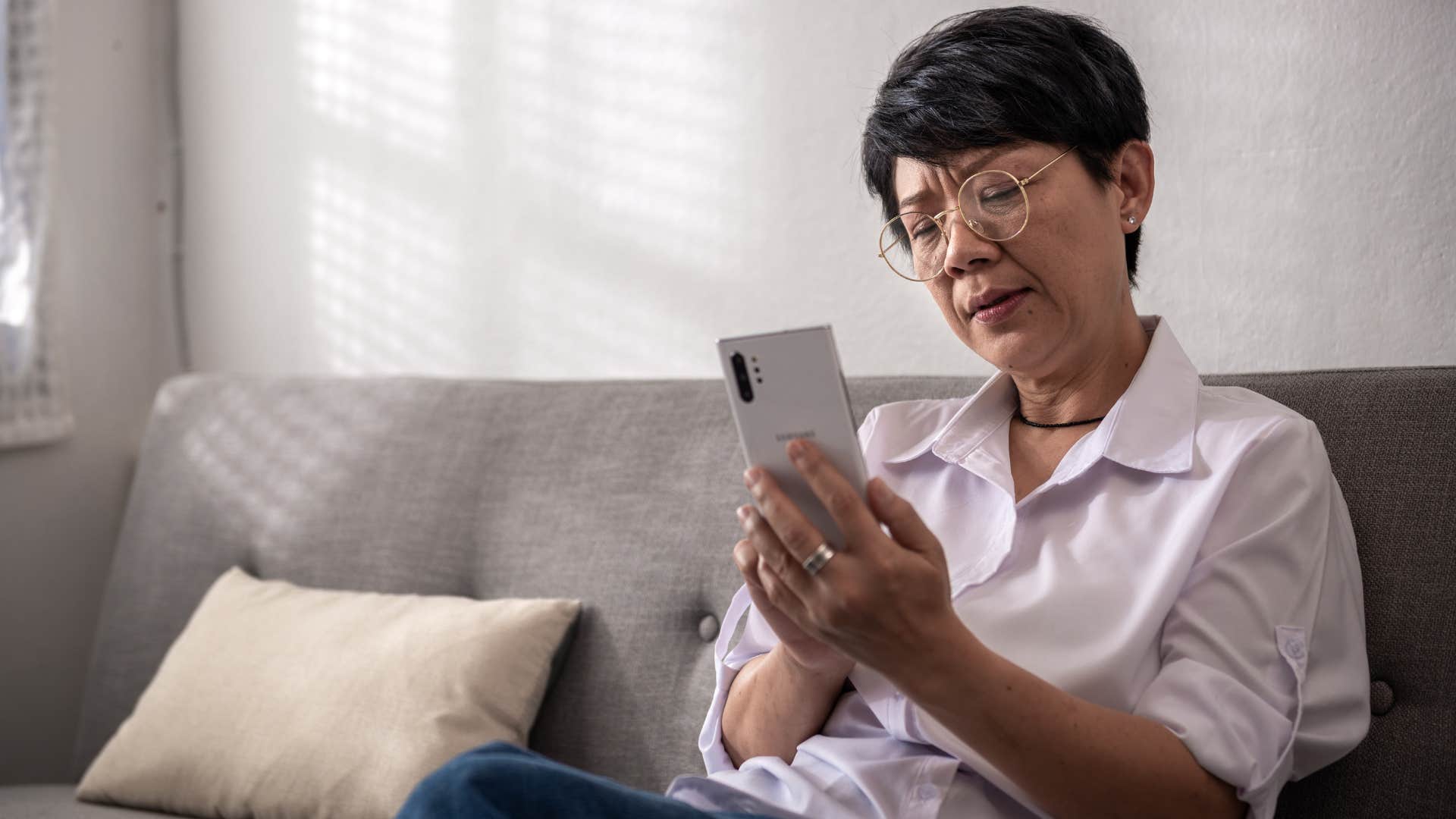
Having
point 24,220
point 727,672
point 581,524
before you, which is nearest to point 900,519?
point 727,672

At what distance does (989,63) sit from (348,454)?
3.39ft

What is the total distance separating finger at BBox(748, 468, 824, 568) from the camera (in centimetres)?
79

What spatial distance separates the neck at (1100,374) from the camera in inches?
42.6

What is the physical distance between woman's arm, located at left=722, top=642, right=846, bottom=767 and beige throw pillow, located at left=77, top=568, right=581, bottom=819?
36cm

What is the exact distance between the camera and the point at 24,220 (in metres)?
2.00

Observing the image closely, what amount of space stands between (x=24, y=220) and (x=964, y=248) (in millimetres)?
1653

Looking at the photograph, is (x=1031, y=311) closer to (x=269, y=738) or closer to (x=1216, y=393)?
(x=1216, y=393)

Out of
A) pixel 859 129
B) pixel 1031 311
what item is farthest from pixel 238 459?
pixel 1031 311

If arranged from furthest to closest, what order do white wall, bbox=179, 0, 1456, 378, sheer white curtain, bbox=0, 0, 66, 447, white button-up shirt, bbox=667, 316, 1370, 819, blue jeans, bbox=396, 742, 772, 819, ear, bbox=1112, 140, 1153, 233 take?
1. sheer white curtain, bbox=0, 0, 66, 447
2. white wall, bbox=179, 0, 1456, 378
3. ear, bbox=1112, 140, 1153, 233
4. white button-up shirt, bbox=667, 316, 1370, 819
5. blue jeans, bbox=396, 742, 772, 819

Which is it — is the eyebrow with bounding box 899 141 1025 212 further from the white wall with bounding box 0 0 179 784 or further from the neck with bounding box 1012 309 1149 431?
the white wall with bounding box 0 0 179 784

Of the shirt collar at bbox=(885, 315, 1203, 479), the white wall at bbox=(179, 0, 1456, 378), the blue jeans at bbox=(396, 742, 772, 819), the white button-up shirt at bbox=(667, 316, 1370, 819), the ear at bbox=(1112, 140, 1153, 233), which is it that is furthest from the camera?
the white wall at bbox=(179, 0, 1456, 378)

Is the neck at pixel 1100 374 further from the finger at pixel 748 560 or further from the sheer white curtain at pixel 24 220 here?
the sheer white curtain at pixel 24 220

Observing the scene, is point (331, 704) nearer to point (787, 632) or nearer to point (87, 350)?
point (787, 632)

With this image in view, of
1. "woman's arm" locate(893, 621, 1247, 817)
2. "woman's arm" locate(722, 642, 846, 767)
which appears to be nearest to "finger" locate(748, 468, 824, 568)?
"woman's arm" locate(893, 621, 1247, 817)
